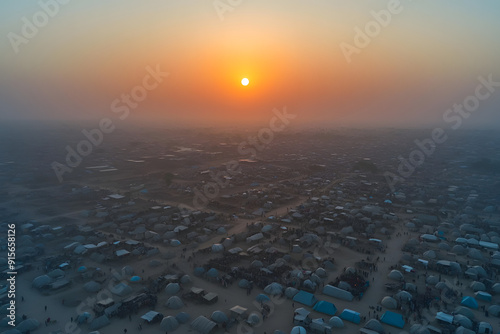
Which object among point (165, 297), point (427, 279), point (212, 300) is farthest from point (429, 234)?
point (165, 297)

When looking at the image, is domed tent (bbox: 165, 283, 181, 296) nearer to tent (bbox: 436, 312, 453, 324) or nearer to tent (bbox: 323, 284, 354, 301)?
tent (bbox: 323, 284, 354, 301)

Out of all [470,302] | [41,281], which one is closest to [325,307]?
[470,302]

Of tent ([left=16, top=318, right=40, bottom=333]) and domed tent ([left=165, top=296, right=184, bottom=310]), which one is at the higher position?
tent ([left=16, top=318, right=40, bottom=333])

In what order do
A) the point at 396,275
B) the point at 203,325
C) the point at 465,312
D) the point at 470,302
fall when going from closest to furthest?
the point at 203,325
the point at 465,312
the point at 470,302
the point at 396,275

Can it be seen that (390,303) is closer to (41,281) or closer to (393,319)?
(393,319)

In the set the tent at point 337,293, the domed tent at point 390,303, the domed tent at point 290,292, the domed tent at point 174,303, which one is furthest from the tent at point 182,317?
the domed tent at point 390,303

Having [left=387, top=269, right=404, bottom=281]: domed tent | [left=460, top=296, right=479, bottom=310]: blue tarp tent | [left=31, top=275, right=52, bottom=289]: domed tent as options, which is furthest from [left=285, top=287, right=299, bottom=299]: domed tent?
[left=31, top=275, right=52, bottom=289]: domed tent
